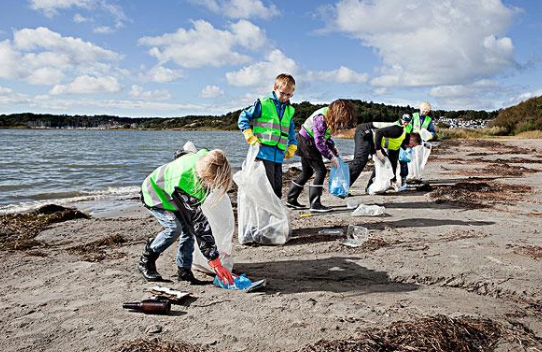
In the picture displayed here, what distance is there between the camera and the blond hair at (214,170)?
339 centimetres

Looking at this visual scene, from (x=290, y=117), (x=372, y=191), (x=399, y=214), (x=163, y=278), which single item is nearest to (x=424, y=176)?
(x=372, y=191)

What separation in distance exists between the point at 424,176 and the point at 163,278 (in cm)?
957

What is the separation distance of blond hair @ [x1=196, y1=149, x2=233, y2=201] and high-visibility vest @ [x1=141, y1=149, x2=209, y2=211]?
0.13 m

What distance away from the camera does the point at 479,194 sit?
8.55 m

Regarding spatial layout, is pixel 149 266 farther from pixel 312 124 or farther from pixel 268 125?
pixel 312 124

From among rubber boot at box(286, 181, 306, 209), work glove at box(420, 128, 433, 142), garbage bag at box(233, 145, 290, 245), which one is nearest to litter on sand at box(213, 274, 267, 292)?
garbage bag at box(233, 145, 290, 245)

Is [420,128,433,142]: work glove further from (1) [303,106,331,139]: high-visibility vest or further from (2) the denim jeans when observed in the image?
(2) the denim jeans

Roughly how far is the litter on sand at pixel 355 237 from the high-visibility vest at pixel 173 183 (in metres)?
2.18

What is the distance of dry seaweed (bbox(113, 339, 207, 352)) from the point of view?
275 cm

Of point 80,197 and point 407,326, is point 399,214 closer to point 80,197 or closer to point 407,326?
point 407,326

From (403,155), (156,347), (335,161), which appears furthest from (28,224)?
(403,155)

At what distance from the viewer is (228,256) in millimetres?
4211

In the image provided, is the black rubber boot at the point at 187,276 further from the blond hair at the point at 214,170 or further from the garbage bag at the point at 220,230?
the blond hair at the point at 214,170

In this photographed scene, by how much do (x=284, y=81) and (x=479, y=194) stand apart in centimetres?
509
